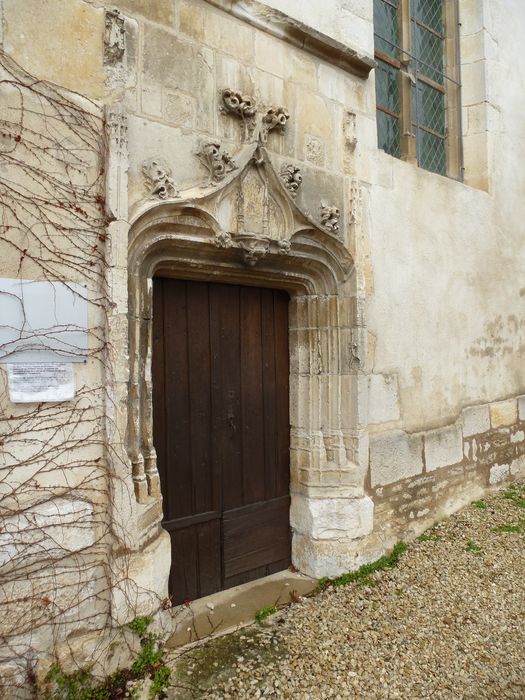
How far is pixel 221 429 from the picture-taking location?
3.08m

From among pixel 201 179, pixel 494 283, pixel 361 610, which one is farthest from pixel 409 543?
pixel 201 179

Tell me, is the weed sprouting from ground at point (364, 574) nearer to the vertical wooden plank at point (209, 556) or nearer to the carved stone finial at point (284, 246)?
the vertical wooden plank at point (209, 556)

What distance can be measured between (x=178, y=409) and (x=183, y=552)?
81 centimetres

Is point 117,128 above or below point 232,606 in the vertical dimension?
above

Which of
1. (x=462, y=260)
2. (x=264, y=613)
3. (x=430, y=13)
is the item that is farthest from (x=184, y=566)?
(x=430, y=13)

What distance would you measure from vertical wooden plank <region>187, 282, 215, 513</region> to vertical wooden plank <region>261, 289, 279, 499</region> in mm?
423

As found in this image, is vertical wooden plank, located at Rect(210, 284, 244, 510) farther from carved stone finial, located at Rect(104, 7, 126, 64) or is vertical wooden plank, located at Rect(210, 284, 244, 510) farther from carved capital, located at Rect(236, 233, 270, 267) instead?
carved stone finial, located at Rect(104, 7, 126, 64)

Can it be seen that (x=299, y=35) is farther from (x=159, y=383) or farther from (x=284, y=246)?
(x=159, y=383)

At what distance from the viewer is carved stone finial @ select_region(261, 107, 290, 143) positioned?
9.55 ft

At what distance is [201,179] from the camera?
269cm

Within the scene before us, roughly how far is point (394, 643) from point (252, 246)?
2150 mm

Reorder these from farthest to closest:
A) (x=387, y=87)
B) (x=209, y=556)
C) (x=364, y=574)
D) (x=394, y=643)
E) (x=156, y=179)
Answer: (x=387, y=87)
(x=364, y=574)
(x=209, y=556)
(x=394, y=643)
(x=156, y=179)

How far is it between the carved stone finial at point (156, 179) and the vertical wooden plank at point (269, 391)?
3.39 feet

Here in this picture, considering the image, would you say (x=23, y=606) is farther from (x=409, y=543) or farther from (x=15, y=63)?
(x=409, y=543)
